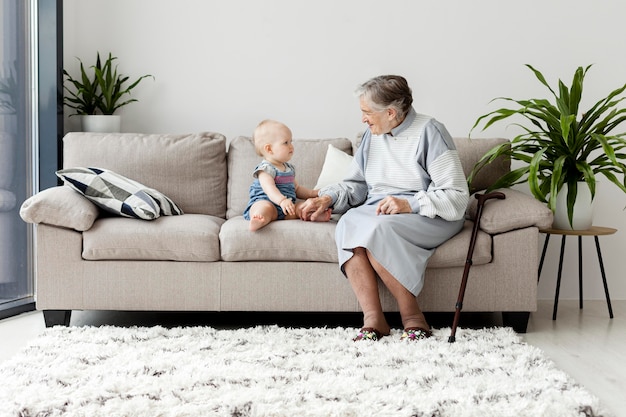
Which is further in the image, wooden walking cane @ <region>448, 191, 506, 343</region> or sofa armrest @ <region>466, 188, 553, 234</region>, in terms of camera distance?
sofa armrest @ <region>466, 188, 553, 234</region>

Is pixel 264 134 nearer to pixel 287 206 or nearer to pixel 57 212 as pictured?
pixel 287 206

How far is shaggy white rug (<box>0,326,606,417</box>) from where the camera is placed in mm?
2094

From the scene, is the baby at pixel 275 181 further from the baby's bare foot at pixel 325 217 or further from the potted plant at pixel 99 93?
the potted plant at pixel 99 93

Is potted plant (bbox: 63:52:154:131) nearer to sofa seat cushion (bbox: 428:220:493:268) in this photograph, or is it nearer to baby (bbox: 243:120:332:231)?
baby (bbox: 243:120:332:231)

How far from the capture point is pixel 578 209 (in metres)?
3.58

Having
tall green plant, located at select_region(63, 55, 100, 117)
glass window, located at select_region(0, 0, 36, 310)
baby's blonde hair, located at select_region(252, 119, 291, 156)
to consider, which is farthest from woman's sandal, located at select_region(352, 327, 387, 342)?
tall green plant, located at select_region(63, 55, 100, 117)

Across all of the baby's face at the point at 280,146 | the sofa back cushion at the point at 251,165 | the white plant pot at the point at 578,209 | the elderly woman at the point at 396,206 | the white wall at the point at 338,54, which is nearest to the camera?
the elderly woman at the point at 396,206

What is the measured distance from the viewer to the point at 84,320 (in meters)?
3.39

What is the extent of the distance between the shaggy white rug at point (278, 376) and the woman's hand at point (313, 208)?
51 centimetres

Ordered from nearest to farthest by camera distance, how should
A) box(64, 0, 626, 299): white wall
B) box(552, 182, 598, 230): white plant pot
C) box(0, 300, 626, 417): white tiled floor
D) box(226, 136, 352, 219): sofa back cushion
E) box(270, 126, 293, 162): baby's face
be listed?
box(0, 300, 626, 417): white tiled floor → box(270, 126, 293, 162): baby's face → box(552, 182, 598, 230): white plant pot → box(226, 136, 352, 219): sofa back cushion → box(64, 0, 626, 299): white wall

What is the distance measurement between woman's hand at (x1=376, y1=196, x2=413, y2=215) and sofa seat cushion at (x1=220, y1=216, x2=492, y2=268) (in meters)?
0.22

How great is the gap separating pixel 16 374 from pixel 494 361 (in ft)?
5.16

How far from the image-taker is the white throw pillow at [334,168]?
3588mm

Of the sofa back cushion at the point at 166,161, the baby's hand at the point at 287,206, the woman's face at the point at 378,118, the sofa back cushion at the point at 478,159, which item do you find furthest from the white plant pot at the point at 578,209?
the sofa back cushion at the point at 166,161
